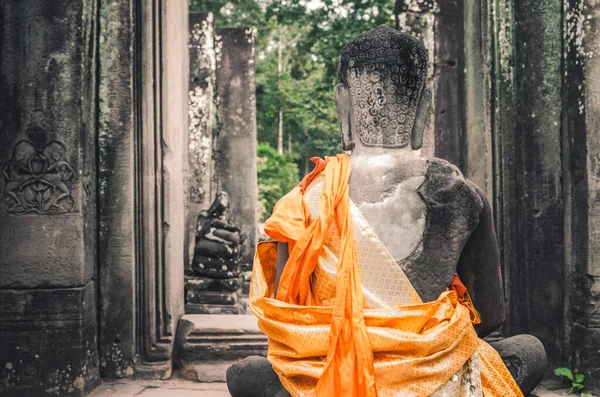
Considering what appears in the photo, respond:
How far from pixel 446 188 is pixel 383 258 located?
0.97 ft

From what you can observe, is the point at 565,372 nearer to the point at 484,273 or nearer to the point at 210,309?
the point at 484,273

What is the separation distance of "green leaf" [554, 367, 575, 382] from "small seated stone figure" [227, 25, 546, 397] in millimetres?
1734

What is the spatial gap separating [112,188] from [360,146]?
2.35m

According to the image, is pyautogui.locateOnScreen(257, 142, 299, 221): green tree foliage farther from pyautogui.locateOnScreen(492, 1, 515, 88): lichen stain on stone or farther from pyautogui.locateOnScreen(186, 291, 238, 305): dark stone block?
pyautogui.locateOnScreen(492, 1, 515, 88): lichen stain on stone

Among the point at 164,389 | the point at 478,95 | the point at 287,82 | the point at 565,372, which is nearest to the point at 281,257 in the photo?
the point at 164,389

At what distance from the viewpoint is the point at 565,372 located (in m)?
3.70

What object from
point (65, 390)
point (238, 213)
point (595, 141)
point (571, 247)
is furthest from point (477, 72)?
point (238, 213)

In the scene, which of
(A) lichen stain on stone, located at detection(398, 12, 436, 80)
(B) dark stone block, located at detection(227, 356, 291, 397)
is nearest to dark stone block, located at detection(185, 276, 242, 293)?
(A) lichen stain on stone, located at detection(398, 12, 436, 80)

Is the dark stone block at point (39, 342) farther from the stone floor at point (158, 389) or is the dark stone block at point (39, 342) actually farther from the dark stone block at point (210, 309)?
the dark stone block at point (210, 309)

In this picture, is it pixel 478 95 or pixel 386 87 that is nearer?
pixel 386 87

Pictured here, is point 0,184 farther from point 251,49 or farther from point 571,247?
point 251,49

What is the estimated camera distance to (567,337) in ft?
12.5

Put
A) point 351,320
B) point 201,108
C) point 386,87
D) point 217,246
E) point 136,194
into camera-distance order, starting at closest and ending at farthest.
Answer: point 351,320 < point 386,87 < point 136,194 < point 217,246 < point 201,108

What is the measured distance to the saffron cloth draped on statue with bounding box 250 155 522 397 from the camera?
5.79ft
